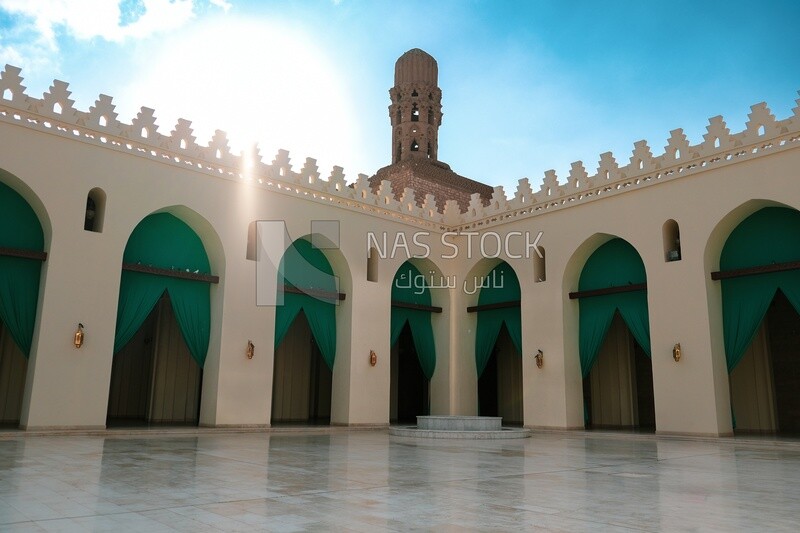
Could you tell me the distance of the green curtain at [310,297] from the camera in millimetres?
14219

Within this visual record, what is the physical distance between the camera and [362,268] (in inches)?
606

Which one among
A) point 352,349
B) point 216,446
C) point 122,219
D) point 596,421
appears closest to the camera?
point 216,446

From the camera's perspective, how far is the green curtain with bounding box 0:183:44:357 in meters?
10.9

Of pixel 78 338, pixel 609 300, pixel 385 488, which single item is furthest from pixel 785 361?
pixel 78 338

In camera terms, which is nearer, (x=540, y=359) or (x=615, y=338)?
(x=540, y=359)

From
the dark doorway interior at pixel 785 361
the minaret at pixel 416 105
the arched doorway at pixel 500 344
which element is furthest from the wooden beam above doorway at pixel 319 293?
the minaret at pixel 416 105

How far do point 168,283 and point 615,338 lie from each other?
1064 cm

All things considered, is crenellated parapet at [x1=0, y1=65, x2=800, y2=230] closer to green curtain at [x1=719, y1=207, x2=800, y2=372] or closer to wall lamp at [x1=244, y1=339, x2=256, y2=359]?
green curtain at [x1=719, y1=207, x2=800, y2=372]

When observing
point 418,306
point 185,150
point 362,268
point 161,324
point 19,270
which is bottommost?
point 161,324

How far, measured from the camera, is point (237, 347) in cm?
1310

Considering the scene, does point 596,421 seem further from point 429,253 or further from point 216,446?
point 216,446

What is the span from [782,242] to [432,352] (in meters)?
8.29

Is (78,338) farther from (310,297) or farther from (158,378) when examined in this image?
(310,297)

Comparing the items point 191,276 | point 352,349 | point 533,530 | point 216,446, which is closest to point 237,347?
point 191,276
